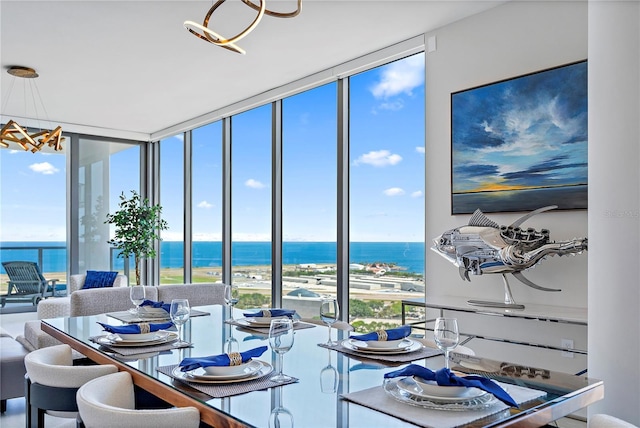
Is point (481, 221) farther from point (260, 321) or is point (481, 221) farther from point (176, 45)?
point (176, 45)

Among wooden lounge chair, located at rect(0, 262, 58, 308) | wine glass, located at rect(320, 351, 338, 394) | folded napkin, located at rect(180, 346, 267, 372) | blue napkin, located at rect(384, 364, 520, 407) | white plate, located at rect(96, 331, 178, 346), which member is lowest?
wooden lounge chair, located at rect(0, 262, 58, 308)

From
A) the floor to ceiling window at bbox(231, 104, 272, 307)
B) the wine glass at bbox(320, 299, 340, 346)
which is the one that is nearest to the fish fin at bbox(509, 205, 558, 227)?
the wine glass at bbox(320, 299, 340, 346)

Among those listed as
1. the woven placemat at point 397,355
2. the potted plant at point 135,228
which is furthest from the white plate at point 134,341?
the potted plant at point 135,228

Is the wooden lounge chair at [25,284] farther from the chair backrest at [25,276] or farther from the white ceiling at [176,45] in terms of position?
the white ceiling at [176,45]

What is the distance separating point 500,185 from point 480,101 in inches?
23.5

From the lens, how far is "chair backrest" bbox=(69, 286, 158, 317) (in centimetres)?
390

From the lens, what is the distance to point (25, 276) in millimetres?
7324

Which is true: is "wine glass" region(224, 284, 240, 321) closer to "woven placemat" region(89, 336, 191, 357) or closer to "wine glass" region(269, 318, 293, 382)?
"woven placemat" region(89, 336, 191, 357)

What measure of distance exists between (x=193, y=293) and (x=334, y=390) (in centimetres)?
312

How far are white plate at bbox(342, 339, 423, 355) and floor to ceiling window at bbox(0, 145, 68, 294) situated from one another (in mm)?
6626

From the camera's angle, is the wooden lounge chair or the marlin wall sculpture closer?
the marlin wall sculpture

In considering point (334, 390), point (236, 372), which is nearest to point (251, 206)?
point (236, 372)

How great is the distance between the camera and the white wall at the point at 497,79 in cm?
319

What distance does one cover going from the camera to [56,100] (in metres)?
6.19
